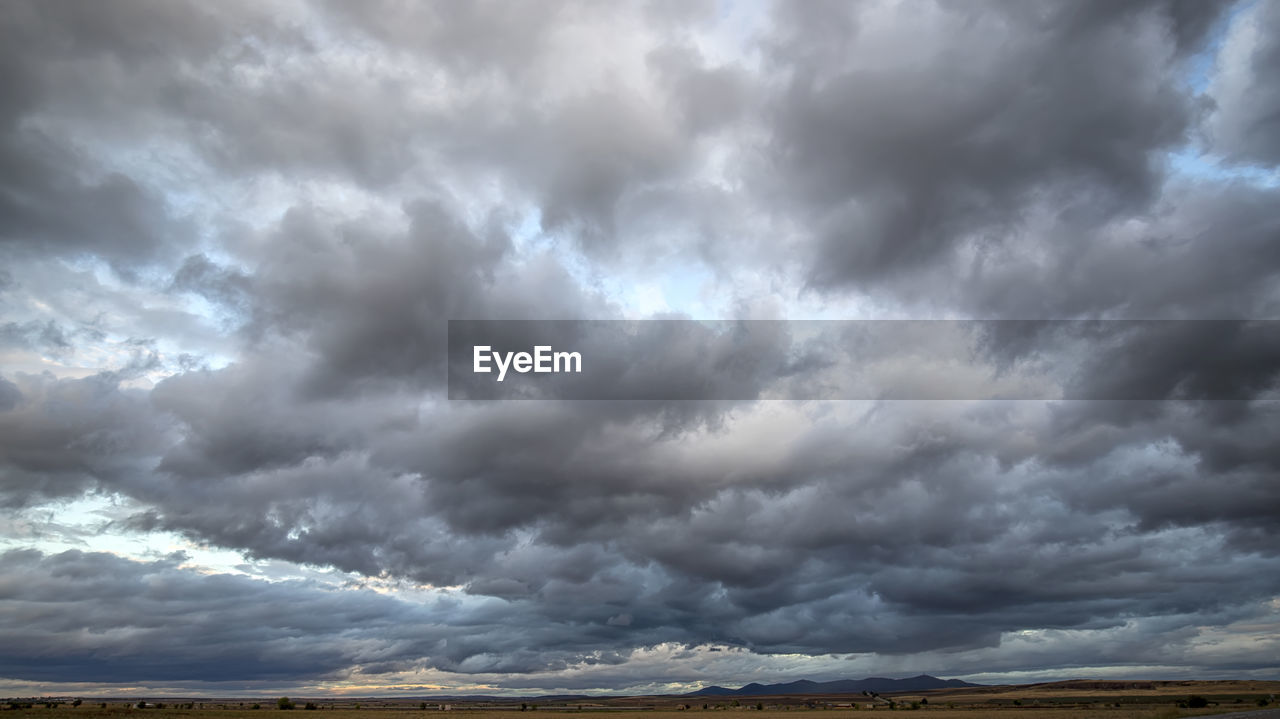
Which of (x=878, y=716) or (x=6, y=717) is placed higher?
(x=6, y=717)

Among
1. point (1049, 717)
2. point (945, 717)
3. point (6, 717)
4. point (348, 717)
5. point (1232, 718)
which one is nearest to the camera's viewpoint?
point (1232, 718)

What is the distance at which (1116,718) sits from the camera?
488 ft

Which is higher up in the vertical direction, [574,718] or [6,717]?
[6,717]

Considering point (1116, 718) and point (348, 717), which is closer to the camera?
point (1116, 718)

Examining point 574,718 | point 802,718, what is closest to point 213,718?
point 574,718

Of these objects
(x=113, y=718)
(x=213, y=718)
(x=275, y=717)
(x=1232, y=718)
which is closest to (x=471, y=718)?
(x=275, y=717)

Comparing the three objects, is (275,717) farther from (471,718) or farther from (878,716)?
(878,716)

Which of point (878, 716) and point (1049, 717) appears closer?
point (1049, 717)

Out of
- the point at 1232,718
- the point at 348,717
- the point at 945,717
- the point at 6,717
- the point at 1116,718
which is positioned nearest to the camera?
the point at 1232,718

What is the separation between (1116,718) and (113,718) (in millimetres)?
190528

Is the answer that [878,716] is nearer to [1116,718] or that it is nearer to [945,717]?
[945,717]

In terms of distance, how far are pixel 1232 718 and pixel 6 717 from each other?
185682 millimetres

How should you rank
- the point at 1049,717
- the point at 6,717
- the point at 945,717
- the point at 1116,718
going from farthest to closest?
the point at 945,717 → the point at 1049,717 → the point at 1116,718 → the point at 6,717

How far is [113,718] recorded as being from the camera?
153 meters
